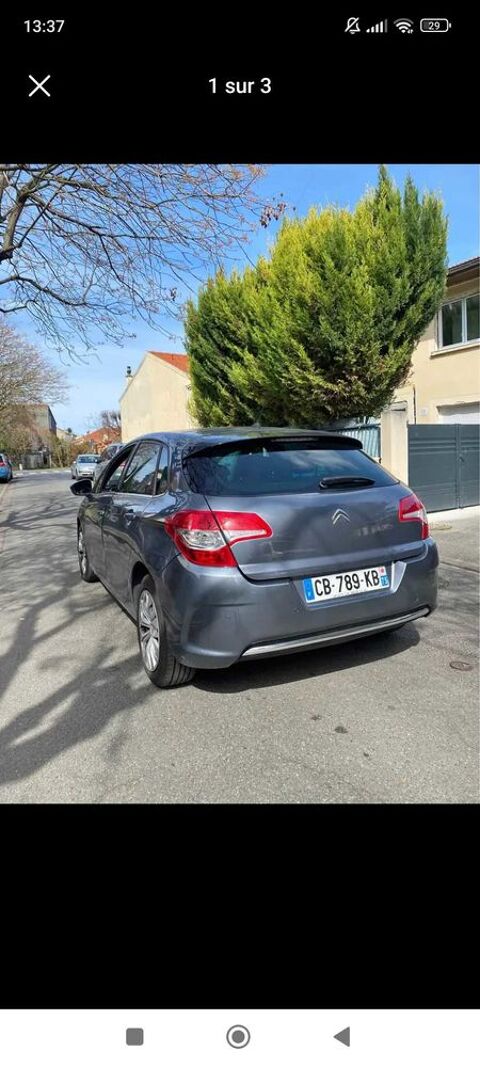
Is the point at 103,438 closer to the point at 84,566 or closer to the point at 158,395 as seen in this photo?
the point at 158,395

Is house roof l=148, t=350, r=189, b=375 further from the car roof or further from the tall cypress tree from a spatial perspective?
the car roof

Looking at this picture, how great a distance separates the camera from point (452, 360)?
43.2 ft

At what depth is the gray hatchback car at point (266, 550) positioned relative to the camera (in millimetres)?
2582

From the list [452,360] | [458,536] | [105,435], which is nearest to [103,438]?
[105,435]

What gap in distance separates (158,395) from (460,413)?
21.8 meters

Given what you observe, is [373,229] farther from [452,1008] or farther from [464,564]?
[452,1008]

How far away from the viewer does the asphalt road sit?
2182 millimetres

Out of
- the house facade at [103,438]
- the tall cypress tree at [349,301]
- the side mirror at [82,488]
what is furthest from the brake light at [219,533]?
the house facade at [103,438]
